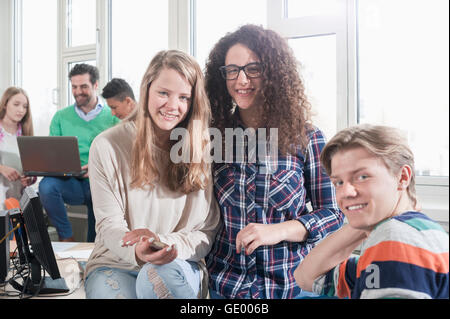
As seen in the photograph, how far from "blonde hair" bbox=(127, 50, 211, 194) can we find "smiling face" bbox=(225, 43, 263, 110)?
65mm

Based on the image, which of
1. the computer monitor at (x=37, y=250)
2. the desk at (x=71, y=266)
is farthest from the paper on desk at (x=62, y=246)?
the computer monitor at (x=37, y=250)

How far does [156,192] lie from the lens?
78cm

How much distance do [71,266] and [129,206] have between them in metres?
0.46

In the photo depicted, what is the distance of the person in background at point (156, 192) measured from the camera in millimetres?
733

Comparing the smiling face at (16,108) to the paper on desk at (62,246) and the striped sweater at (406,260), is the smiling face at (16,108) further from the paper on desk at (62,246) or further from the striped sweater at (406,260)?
the striped sweater at (406,260)

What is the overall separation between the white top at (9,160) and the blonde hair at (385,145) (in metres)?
1.11

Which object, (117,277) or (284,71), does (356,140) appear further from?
(117,277)

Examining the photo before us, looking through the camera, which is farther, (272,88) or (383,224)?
(272,88)

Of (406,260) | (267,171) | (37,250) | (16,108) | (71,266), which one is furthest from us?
(16,108)

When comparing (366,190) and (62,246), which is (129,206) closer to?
(366,190)

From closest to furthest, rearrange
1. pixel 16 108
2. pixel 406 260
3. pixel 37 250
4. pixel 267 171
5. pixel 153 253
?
pixel 406 260 < pixel 153 253 < pixel 267 171 < pixel 37 250 < pixel 16 108

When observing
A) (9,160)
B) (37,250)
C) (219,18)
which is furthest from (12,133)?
(219,18)

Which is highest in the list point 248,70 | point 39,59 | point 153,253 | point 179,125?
point 39,59

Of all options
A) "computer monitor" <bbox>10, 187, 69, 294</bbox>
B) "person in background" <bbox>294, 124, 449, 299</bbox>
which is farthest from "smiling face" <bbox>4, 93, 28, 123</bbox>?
"person in background" <bbox>294, 124, 449, 299</bbox>
